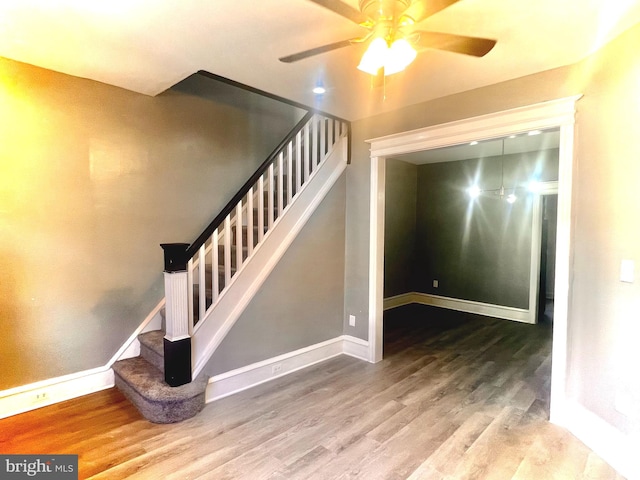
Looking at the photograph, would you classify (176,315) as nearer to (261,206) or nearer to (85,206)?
(261,206)

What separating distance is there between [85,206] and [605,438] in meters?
4.22

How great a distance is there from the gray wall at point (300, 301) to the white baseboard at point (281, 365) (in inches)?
2.2

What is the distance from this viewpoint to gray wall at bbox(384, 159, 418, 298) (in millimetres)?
6156

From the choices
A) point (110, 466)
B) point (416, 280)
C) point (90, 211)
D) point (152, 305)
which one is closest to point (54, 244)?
point (90, 211)

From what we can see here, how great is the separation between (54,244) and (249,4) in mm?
2397

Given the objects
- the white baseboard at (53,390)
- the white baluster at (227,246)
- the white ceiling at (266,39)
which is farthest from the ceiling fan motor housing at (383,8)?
the white baseboard at (53,390)

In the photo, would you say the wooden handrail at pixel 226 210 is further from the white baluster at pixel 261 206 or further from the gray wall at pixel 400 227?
the gray wall at pixel 400 227

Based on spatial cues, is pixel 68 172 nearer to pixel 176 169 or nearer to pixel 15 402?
pixel 176 169

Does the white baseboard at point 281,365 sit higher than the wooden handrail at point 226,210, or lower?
lower

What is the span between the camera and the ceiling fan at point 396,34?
1.48 metres

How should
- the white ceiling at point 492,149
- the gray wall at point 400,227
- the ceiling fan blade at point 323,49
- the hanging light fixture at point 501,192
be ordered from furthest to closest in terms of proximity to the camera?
the gray wall at point 400,227 < the hanging light fixture at point 501,192 < the white ceiling at point 492,149 < the ceiling fan blade at point 323,49

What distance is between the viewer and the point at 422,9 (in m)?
1.47

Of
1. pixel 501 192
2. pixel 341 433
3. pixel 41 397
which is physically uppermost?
pixel 501 192

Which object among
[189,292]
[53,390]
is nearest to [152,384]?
[189,292]
